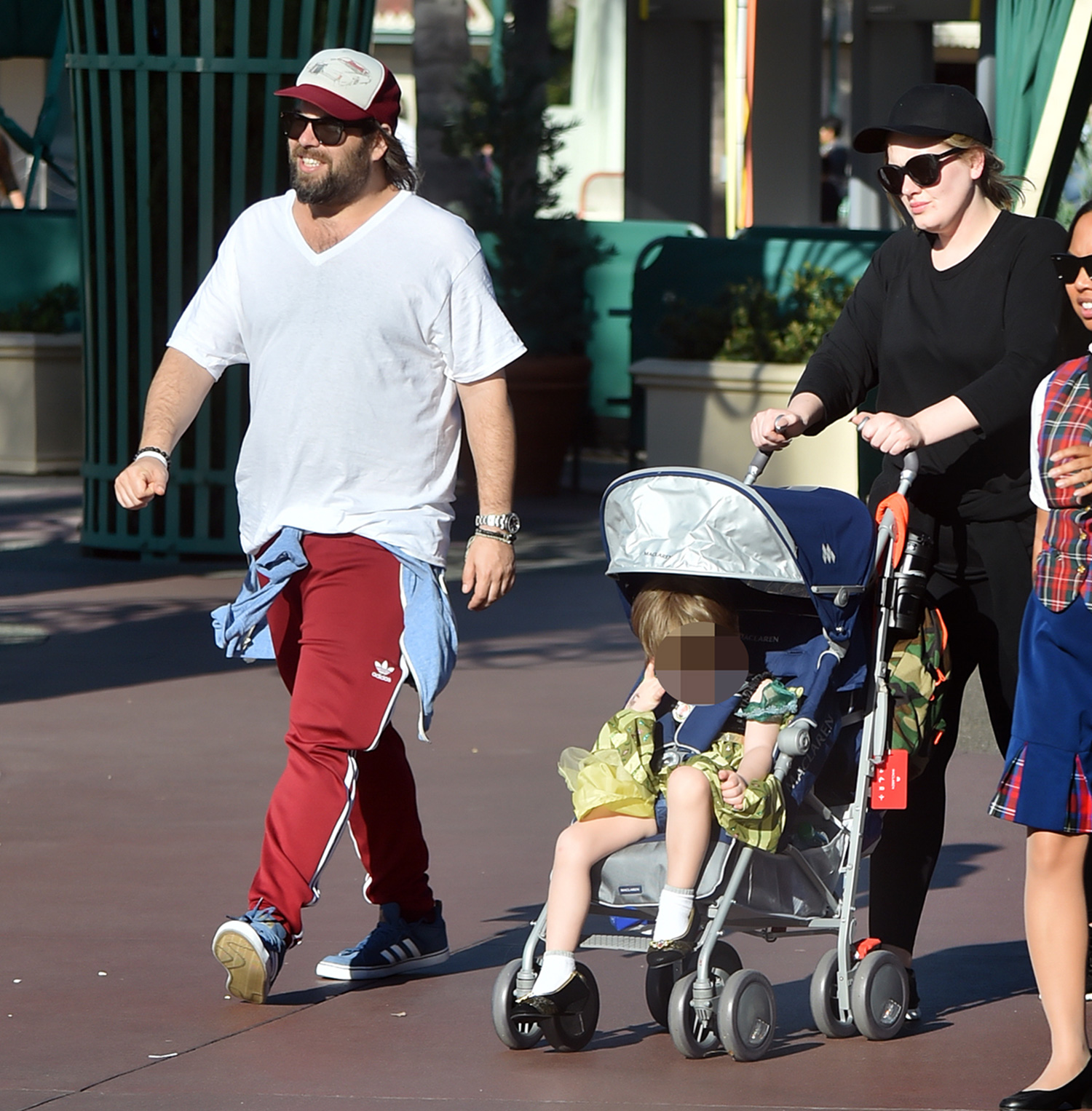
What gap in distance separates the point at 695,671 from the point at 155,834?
2513 millimetres

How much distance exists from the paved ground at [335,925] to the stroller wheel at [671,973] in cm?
7

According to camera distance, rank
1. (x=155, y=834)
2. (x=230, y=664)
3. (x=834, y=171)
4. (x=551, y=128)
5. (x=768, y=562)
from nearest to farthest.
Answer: (x=768, y=562) → (x=155, y=834) → (x=230, y=664) → (x=551, y=128) → (x=834, y=171)

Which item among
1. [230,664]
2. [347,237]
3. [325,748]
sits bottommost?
[230,664]

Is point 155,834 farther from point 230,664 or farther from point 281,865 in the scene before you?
point 230,664

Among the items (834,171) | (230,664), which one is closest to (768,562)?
(230,664)

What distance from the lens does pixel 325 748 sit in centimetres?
505

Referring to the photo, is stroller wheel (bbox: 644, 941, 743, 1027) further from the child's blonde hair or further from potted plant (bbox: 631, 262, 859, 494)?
potted plant (bbox: 631, 262, 859, 494)

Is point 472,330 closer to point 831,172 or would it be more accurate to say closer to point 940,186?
point 940,186

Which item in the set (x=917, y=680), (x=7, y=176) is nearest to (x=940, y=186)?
(x=917, y=680)

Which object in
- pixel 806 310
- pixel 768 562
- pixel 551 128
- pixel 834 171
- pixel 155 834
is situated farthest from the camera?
pixel 834 171

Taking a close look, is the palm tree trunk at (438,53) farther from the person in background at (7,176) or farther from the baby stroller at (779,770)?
the baby stroller at (779,770)

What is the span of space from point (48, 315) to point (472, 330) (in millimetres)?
11146

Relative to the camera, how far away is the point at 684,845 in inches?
177

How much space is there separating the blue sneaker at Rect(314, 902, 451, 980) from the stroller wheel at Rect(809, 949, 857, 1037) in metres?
1.02
